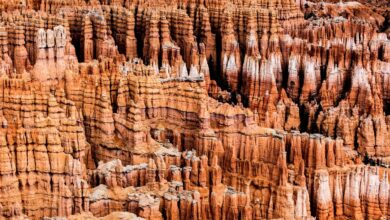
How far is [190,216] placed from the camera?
22.9 m

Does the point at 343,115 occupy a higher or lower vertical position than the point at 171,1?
lower

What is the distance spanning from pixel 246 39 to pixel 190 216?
1598 centimetres

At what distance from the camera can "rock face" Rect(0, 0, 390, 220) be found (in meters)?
22.5

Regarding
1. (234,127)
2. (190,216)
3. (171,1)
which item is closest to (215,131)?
(234,127)

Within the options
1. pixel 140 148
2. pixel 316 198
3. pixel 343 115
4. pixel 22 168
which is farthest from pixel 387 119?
pixel 22 168

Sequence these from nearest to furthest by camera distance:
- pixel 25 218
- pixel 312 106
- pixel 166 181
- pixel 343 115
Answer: pixel 25 218
pixel 166 181
pixel 343 115
pixel 312 106

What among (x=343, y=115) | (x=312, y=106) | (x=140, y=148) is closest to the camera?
(x=140, y=148)

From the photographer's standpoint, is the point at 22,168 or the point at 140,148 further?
the point at 140,148

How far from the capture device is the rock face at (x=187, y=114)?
22.5m

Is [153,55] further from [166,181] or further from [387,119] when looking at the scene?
[166,181]

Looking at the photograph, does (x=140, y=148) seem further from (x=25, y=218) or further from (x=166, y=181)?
(x=25, y=218)

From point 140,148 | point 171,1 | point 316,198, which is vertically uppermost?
point 171,1

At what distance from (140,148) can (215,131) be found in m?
2.90

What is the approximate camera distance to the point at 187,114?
91.5ft
